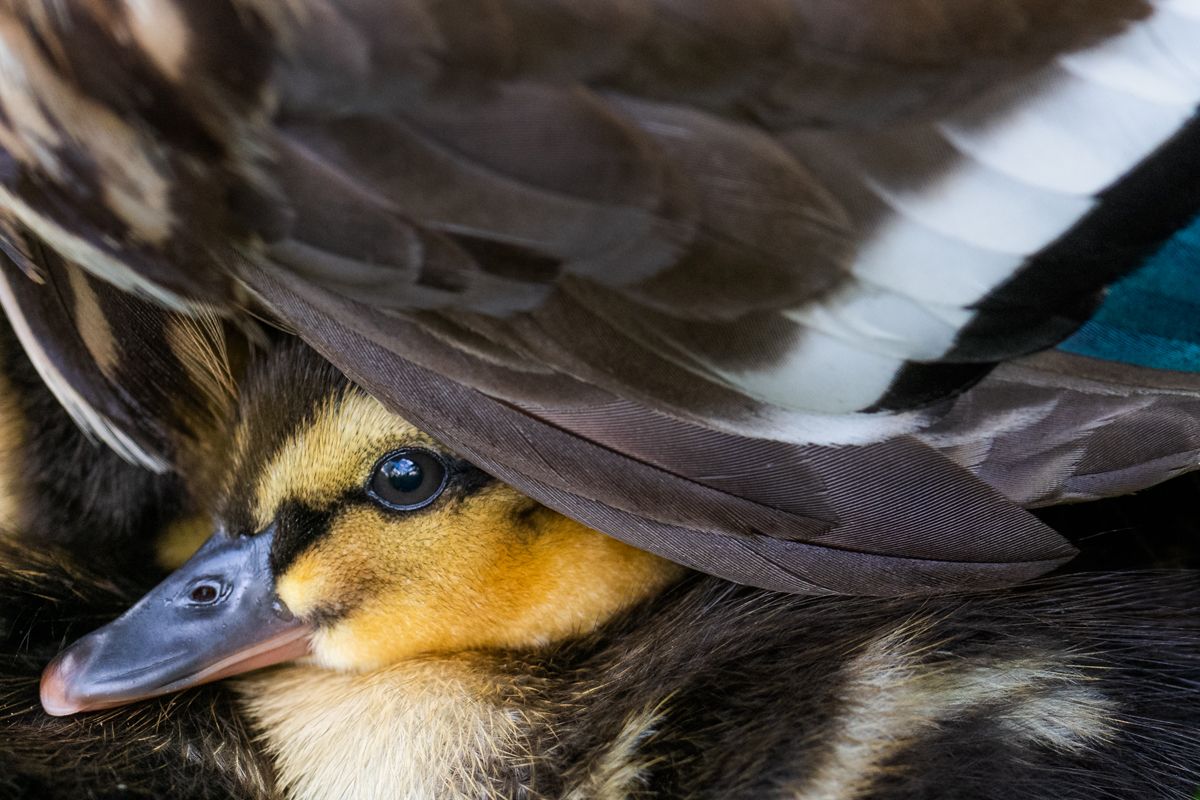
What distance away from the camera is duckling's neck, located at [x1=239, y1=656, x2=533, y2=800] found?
36.1 inches

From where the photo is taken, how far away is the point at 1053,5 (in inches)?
25.9

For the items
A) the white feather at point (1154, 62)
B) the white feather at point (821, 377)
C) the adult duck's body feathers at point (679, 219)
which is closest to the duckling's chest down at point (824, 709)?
the adult duck's body feathers at point (679, 219)

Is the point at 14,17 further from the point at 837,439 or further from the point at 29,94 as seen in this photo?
the point at 837,439

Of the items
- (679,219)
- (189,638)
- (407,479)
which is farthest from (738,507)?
(189,638)

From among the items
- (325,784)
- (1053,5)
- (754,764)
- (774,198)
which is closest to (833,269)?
(774,198)

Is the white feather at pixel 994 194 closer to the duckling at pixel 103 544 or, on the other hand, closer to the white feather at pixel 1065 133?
the white feather at pixel 1065 133

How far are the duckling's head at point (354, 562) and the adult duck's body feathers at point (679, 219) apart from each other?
0.69 feet

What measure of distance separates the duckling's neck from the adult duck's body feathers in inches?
9.3

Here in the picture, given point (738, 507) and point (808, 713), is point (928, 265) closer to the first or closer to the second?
point (738, 507)

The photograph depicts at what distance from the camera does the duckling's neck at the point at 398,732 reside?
92 cm

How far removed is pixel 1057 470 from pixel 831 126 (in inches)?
10.5

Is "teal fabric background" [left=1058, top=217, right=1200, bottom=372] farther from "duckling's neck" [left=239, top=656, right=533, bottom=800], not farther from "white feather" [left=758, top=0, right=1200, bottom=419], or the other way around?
"duckling's neck" [left=239, top=656, right=533, bottom=800]

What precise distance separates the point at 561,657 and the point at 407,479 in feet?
0.58

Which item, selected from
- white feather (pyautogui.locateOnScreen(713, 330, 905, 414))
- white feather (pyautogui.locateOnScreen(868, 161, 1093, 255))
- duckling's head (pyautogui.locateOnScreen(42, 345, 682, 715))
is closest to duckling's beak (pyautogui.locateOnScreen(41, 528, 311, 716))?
duckling's head (pyautogui.locateOnScreen(42, 345, 682, 715))
